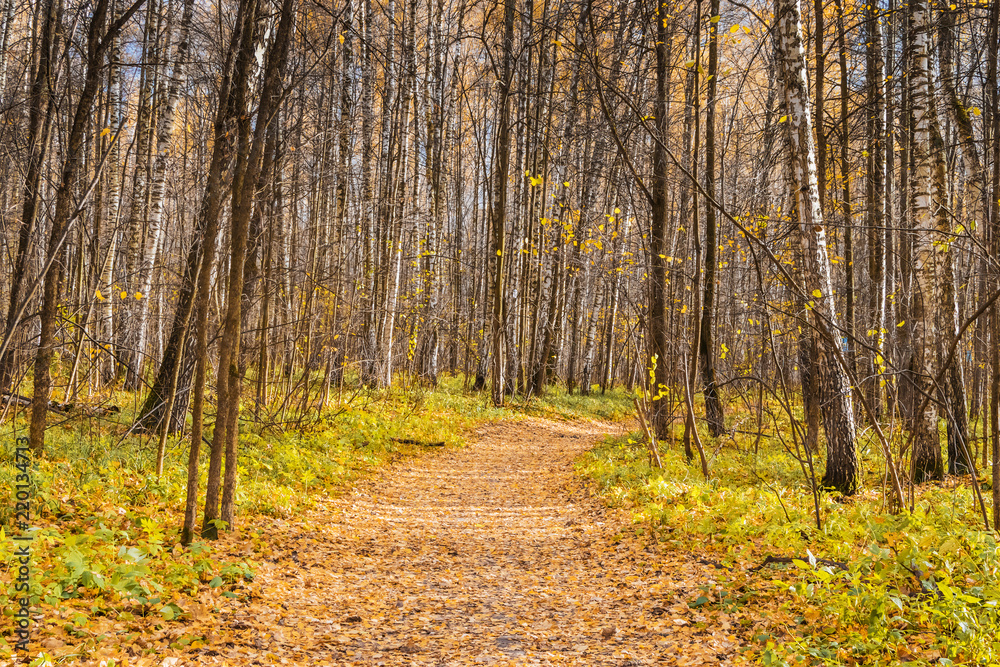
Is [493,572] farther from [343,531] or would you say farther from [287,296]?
[287,296]

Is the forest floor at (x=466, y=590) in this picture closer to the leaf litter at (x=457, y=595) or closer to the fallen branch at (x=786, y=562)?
the leaf litter at (x=457, y=595)

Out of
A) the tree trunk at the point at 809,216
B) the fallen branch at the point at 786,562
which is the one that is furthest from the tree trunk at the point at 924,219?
the fallen branch at the point at 786,562

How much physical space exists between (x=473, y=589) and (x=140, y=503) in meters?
2.91

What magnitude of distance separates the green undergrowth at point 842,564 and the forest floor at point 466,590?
267mm

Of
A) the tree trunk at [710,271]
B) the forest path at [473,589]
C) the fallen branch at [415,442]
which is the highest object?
the tree trunk at [710,271]

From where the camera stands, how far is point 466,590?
453 cm

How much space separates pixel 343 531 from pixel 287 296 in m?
5.61

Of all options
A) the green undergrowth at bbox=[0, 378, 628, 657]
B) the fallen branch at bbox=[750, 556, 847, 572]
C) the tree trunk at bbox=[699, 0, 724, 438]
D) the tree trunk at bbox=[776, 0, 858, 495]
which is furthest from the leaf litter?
the tree trunk at bbox=[699, 0, 724, 438]

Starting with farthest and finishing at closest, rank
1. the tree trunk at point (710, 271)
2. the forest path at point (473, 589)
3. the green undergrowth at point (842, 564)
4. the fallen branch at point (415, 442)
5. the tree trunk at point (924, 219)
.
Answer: the fallen branch at point (415, 442)
the tree trunk at point (710, 271)
the tree trunk at point (924, 219)
the forest path at point (473, 589)
the green undergrowth at point (842, 564)

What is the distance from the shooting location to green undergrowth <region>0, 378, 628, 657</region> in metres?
3.37

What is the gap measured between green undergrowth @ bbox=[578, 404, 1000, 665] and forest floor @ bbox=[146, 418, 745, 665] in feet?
0.88

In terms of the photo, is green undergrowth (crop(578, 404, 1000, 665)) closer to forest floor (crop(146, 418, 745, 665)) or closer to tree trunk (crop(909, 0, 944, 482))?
forest floor (crop(146, 418, 745, 665))

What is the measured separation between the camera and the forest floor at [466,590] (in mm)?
3461

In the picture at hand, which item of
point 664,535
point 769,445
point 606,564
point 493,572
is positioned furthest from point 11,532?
→ point 769,445
